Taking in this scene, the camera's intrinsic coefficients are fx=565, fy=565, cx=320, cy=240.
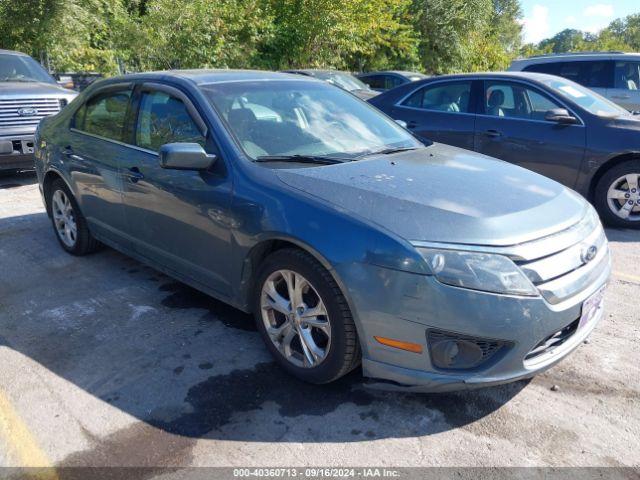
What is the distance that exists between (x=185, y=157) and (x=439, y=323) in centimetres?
170

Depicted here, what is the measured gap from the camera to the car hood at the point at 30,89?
314 inches

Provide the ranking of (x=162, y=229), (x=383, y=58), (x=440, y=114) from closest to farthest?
(x=162, y=229) → (x=440, y=114) → (x=383, y=58)

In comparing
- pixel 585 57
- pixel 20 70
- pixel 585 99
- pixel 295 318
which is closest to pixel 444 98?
pixel 585 99

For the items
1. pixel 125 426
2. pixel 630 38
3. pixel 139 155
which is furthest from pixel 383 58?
pixel 630 38

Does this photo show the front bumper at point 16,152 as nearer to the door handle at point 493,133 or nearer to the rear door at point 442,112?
Answer: the rear door at point 442,112

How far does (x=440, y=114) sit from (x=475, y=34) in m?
24.1

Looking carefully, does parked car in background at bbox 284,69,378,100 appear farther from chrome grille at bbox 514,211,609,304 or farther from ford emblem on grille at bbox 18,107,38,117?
chrome grille at bbox 514,211,609,304

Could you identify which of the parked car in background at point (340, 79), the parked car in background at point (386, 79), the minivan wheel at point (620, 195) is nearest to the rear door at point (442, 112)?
the minivan wheel at point (620, 195)

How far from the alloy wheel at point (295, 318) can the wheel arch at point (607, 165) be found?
4.18 metres

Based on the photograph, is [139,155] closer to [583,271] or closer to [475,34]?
[583,271]

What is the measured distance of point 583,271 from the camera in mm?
2785

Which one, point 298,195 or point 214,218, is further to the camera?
point 214,218

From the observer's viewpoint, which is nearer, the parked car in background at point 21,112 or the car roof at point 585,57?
the parked car in background at point 21,112

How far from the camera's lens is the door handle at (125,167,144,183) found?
3.88 metres
